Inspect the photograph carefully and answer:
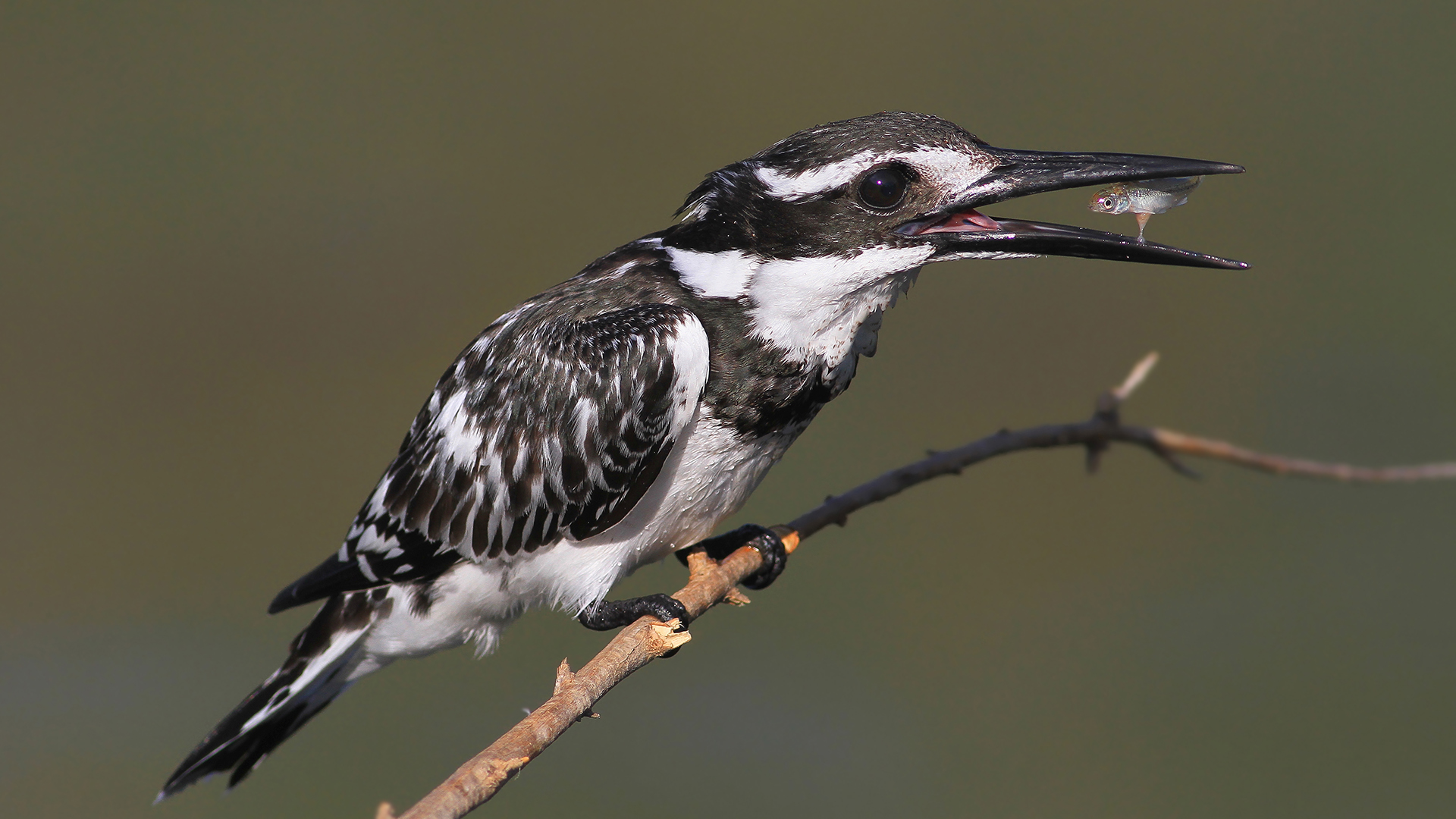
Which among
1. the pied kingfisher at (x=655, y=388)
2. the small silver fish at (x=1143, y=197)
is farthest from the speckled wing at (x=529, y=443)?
the small silver fish at (x=1143, y=197)

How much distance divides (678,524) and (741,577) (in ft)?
0.93

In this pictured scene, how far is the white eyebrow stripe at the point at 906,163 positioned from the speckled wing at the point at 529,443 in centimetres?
48

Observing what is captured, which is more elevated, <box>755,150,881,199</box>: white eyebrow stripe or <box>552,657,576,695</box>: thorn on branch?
<box>755,150,881,199</box>: white eyebrow stripe

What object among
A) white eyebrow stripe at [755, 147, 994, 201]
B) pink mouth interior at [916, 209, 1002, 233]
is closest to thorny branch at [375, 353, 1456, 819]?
pink mouth interior at [916, 209, 1002, 233]

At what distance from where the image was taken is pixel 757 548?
3.39m

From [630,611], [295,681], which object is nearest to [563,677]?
[630,611]

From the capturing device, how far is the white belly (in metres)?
2.97

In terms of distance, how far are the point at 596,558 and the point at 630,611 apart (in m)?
0.18

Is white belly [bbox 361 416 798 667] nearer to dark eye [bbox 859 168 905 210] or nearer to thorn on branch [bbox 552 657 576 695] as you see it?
dark eye [bbox 859 168 905 210]

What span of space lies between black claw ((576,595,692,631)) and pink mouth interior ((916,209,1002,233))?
3.58 ft

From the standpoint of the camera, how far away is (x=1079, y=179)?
262cm

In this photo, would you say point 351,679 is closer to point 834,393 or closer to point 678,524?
point 678,524

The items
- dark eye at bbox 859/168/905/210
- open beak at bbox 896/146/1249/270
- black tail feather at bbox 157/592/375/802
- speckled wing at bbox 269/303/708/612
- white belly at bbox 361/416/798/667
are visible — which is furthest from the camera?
black tail feather at bbox 157/592/375/802

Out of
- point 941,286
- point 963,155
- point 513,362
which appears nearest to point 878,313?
point 963,155
